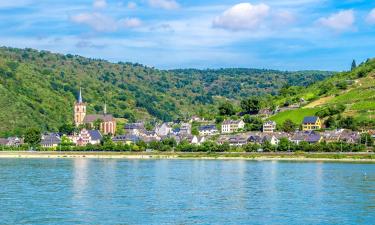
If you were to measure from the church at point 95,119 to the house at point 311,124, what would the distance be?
44421 millimetres

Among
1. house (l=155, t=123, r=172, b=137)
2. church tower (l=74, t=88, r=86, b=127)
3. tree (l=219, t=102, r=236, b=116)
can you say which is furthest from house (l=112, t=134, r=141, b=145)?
church tower (l=74, t=88, r=86, b=127)

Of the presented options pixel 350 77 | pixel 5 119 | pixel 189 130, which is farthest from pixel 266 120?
pixel 5 119

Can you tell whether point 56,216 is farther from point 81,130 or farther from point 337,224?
point 81,130

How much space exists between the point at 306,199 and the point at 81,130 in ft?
331

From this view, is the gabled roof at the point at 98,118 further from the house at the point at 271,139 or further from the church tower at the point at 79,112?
the house at the point at 271,139

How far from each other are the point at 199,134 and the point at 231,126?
6.63 metres

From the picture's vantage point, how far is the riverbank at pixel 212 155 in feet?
318

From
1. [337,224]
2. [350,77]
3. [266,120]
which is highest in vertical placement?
[350,77]

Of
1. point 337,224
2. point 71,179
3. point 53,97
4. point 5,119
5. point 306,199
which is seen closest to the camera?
point 337,224

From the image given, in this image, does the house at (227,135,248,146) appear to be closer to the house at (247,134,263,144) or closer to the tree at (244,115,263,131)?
the house at (247,134,263,144)

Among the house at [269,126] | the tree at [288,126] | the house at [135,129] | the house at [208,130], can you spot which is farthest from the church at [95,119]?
the tree at [288,126]

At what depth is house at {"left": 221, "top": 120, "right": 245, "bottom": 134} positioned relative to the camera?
449 ft

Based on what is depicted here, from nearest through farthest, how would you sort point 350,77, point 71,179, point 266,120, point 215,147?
point 71,179 < point 215,147 < point 266,120 < point 350,77

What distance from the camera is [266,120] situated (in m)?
133
